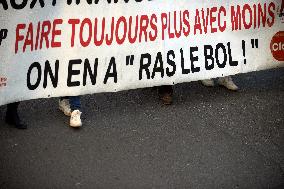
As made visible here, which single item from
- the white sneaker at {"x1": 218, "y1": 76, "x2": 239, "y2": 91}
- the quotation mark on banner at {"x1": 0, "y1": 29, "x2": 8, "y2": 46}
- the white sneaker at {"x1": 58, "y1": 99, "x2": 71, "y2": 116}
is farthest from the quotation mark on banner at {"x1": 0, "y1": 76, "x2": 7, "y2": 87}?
the white sneaker at {"x1": 218, "y1": 76, "x2": 239, "y2": 91}

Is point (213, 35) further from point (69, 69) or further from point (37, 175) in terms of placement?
point (37, 175)

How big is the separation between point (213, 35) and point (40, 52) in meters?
2.33

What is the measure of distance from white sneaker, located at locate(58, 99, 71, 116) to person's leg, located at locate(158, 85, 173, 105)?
4.53ft

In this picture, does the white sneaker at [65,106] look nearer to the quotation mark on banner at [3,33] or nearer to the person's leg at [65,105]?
the person's leg at [65,105]

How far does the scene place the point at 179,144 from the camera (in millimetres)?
4660

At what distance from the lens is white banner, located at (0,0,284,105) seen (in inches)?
176

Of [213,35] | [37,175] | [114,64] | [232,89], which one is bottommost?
[37,175]

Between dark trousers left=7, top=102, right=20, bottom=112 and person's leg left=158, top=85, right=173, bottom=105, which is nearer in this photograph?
dark trousers left=7, top=102, right=20, bottom=112

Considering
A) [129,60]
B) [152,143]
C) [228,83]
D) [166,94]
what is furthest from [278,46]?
[152,143]

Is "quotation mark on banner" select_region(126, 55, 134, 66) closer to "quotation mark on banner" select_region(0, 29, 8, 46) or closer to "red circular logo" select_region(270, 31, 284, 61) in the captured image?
"quotation mark on banner" select_region(0, 29, 8, 46)

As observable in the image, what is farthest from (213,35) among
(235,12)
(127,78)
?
(127,78)

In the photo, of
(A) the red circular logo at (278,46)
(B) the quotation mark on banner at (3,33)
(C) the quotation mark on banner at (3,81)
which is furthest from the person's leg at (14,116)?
(A) the red circular logo at (278,46)

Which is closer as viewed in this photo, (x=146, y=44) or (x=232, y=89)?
(x=146, y=44)

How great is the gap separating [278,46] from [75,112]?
10.1 feet
